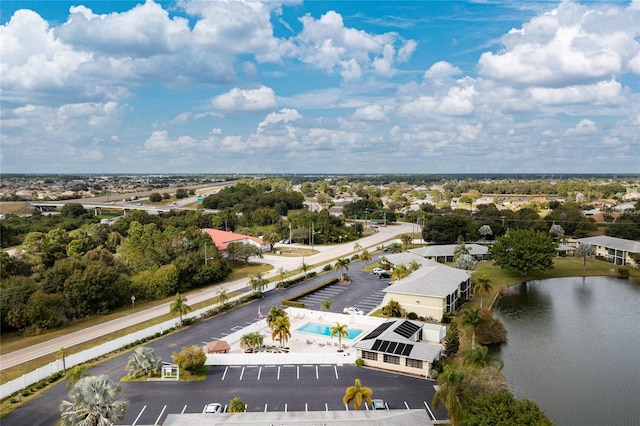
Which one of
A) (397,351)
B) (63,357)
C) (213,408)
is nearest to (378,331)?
(397,351)

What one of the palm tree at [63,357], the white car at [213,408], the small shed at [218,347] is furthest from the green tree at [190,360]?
the palm tree at [63,357]

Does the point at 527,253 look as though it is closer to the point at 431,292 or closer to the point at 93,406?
the point at 431,292

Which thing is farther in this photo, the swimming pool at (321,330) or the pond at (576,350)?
the swimming pool at (321,330)

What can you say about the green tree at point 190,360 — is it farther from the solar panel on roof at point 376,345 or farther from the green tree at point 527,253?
the green tree at point 527,253

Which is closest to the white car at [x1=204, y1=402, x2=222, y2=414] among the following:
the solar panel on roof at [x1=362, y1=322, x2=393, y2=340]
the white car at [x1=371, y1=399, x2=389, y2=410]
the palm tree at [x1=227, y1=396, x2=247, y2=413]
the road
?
the palm tree at [x1=227, y1=396, x2=247, y2=413]

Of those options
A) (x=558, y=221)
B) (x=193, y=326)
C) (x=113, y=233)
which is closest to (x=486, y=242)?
(x=558, y=221)

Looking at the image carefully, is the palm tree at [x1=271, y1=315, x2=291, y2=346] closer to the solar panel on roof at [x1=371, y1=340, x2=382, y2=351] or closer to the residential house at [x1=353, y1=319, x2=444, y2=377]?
the residential house at [x1=353, y1=319, x2=444, y2=377]
